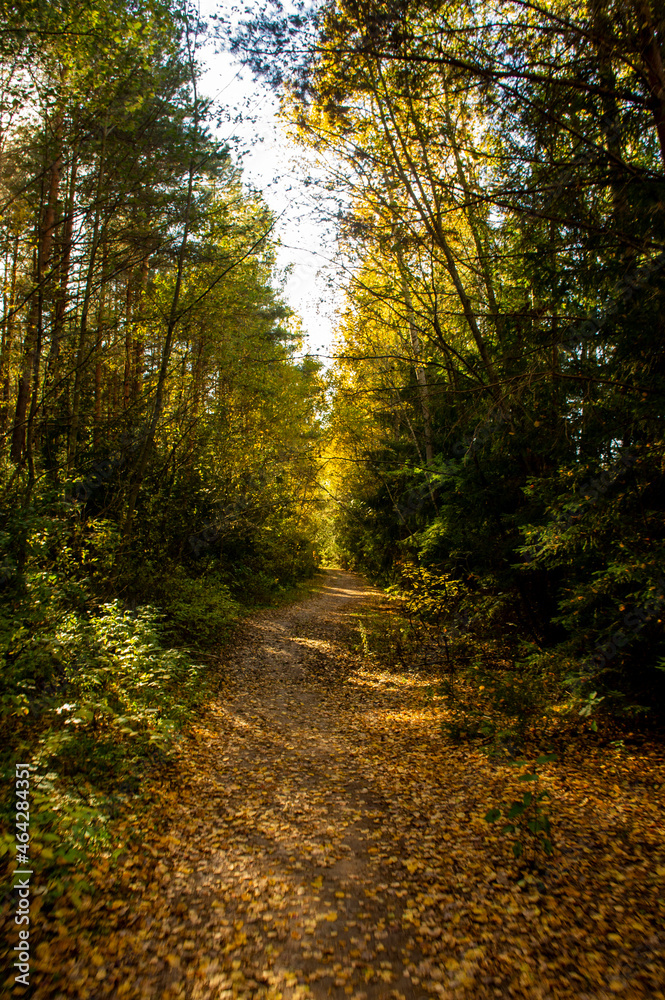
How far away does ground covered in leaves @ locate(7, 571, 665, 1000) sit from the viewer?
268 cm

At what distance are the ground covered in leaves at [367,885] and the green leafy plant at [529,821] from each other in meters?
0.13

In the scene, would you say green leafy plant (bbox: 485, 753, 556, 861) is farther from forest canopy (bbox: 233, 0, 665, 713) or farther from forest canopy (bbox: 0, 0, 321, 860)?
forest canopy (bbox: 0, 0, 321, 860)

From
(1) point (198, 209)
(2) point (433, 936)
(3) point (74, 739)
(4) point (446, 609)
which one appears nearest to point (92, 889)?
(3) point (74, 739)

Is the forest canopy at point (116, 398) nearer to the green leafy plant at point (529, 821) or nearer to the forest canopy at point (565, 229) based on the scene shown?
the forest canopy at point (565, 229)

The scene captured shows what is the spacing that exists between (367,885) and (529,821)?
56.6 inches

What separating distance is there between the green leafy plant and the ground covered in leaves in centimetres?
13

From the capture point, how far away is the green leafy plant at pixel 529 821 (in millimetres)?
3496

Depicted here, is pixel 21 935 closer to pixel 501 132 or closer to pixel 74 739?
pixel 74 739

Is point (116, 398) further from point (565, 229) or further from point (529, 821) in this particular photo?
point (529, 821)

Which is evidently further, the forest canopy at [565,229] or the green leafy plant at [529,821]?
the forest canopy at [565,229]
